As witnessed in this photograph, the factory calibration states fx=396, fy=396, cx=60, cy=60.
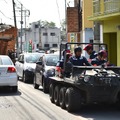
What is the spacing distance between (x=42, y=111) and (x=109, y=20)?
14.0 meters

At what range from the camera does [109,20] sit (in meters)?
24.1

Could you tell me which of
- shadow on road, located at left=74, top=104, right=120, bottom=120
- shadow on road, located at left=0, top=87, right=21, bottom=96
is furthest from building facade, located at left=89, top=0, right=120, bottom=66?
shadow on road, located at left=74, top=104, right=120, bottom=120

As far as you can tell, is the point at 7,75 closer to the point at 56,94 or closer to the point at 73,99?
the point at 56,94

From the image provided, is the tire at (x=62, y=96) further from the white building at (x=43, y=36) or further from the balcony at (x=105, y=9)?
the white building at (x=43, y=36)

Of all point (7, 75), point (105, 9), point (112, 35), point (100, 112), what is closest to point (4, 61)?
point (7, 75)

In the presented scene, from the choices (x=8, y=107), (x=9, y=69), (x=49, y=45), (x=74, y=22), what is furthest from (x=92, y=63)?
(x=49, y=45)

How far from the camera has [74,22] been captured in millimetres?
36812

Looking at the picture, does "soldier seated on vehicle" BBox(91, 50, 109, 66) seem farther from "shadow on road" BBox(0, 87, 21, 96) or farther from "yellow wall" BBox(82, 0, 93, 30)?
"yellow wall" BBox(82, 0, 93, 30)

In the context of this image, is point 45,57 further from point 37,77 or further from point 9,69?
point 9,69

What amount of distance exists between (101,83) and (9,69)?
236 inches

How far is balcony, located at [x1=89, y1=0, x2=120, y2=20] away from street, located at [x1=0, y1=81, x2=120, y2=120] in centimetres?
897

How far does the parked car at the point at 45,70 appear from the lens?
15664 mm

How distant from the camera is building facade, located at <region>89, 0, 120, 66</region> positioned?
21.8m

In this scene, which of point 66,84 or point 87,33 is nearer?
point 66,84
